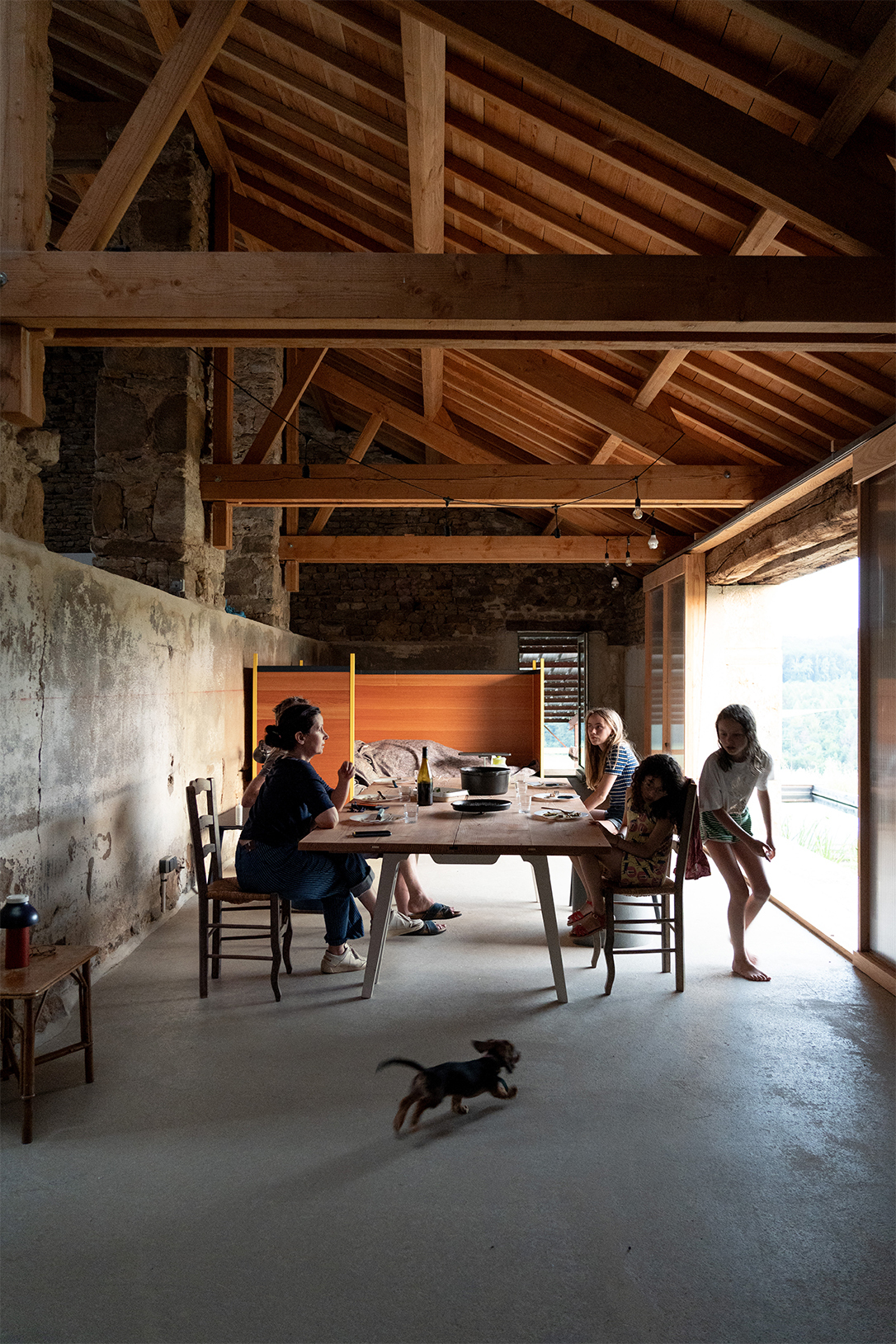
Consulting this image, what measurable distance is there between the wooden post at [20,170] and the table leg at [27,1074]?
227 centimetres

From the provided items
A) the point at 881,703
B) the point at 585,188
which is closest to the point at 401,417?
the point at 585,188

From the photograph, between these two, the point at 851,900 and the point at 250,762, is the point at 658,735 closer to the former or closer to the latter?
the point at 851,900

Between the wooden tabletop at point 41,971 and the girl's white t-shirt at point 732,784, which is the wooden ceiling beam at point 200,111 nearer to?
the wooden tabletop at point 41,971

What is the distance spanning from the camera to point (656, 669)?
1016cm

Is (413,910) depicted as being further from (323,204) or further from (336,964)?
(323,204)

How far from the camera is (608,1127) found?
105 inches

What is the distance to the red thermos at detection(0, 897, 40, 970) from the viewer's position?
2.71m

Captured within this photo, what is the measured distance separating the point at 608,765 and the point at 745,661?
4.04m

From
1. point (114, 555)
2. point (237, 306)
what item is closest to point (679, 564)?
point (114, 555)

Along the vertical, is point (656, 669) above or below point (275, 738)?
above

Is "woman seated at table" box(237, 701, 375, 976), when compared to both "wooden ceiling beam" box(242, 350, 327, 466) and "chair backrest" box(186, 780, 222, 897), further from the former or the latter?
"wooden ceiling beam" box(242, 350, 327, 466)

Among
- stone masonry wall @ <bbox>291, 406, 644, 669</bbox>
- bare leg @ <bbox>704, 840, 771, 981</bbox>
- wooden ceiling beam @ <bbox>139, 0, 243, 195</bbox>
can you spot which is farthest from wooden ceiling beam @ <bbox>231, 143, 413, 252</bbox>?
stone masonry wall @ <bbox>291, 406, 644, 669</bbox>

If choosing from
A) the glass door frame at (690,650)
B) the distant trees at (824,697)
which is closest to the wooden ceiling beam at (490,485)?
the glass door frame at (690,650)

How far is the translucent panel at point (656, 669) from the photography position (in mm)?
9969
